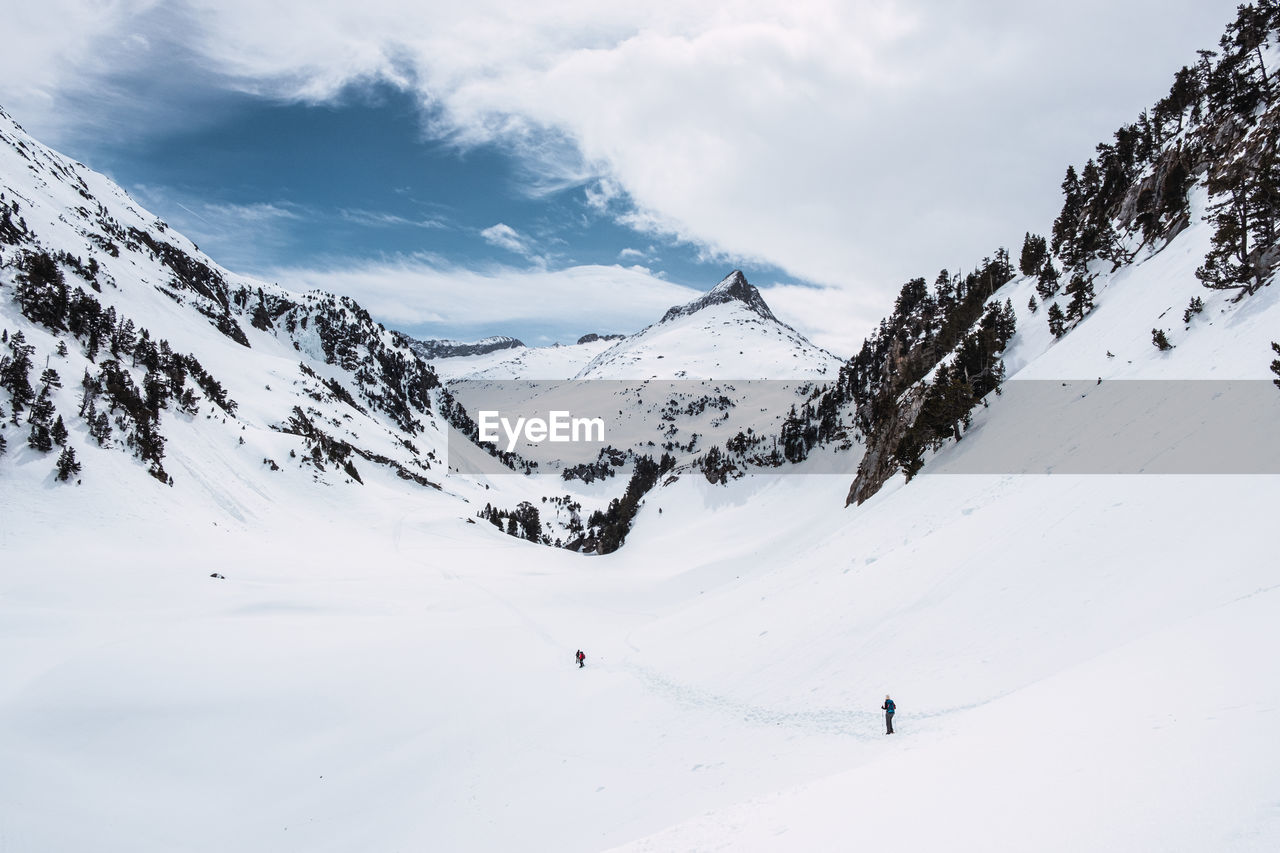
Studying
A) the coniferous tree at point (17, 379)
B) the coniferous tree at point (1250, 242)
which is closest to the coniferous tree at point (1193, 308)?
the coniferous tree at point (1250, 242)

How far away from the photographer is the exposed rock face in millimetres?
50906

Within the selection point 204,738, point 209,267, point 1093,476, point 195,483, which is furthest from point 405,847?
point 209,267

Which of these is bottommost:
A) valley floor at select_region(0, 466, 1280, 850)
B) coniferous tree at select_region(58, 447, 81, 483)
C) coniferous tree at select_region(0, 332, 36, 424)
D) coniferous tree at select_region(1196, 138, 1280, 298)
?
valley floor at select_region(0, 466, 1280, 850)

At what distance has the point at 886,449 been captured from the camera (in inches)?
2148

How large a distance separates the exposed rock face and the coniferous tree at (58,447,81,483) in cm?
6297

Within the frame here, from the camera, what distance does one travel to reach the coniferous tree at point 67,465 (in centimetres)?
3325

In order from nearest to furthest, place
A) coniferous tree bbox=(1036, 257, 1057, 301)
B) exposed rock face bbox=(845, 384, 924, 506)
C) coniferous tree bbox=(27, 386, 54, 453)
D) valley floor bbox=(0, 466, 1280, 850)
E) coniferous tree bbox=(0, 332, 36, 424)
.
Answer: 1. valley floor bbox=(0, 466, 1280, 850)
2. coniferous tree bbox=(27, 386, 54, 453)
3. coniferous tree bbox=(0, 332, 36, 424)
4. exposed rock face bbox=(845, 384, 924, 506)
5. coniferous tree bbox=(1036, 257, 1057, 301)

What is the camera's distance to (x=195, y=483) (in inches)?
1785

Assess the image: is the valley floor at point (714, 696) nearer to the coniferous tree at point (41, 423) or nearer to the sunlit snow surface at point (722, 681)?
the sunlit snow surface at point (722, 681)

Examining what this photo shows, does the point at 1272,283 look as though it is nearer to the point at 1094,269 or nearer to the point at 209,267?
the point at 1094,269

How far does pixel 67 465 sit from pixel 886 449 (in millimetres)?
67328

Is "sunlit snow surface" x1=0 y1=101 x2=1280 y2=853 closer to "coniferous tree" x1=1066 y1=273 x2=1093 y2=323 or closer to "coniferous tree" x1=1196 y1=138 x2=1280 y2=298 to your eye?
"coniferous tree" x1=1196 y1=138 x2=1280 y2=298

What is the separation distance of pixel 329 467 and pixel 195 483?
27.3 m

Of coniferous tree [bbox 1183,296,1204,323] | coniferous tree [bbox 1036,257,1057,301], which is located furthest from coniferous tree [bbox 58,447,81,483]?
coniferous tree [bbox 1036,257,1057,301]
